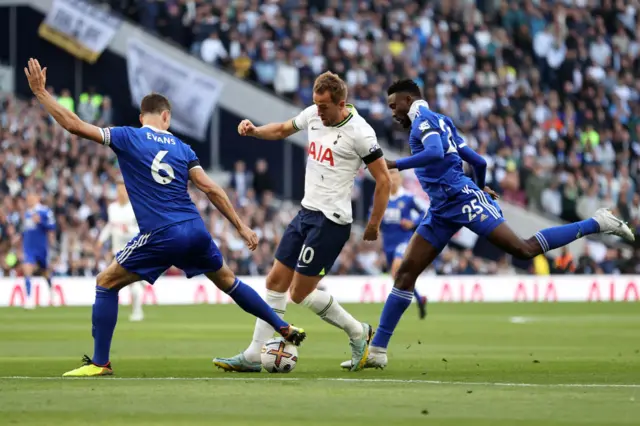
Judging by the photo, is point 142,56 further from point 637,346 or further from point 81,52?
point 637,346

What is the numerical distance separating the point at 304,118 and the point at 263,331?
1.92 meters

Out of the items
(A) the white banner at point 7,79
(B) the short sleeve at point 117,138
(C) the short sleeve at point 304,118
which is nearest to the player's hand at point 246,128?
(C) the short sleeve at point 304,118

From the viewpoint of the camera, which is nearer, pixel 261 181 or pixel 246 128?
pixel 246 128

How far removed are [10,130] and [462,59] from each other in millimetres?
12462

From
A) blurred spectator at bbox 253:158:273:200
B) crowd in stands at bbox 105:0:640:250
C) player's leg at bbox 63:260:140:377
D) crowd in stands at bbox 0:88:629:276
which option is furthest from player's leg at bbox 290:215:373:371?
crowd in stands at bbox 105:0:640:250

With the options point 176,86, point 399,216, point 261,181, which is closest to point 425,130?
point 399,216

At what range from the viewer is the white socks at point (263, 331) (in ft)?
42.8

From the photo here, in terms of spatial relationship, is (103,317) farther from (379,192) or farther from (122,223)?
(122,223)

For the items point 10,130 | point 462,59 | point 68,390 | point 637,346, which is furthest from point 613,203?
point 68,390

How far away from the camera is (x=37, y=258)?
29.5m

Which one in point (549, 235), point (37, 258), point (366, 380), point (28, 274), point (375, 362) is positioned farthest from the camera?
point (28, 274)

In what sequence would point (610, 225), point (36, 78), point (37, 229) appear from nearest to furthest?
1. point (36, 78)
2. point (610, 225)
3. point (37, 229)

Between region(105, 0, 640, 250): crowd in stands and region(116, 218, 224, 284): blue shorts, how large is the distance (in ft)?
79.0

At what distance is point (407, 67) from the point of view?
38.5m
